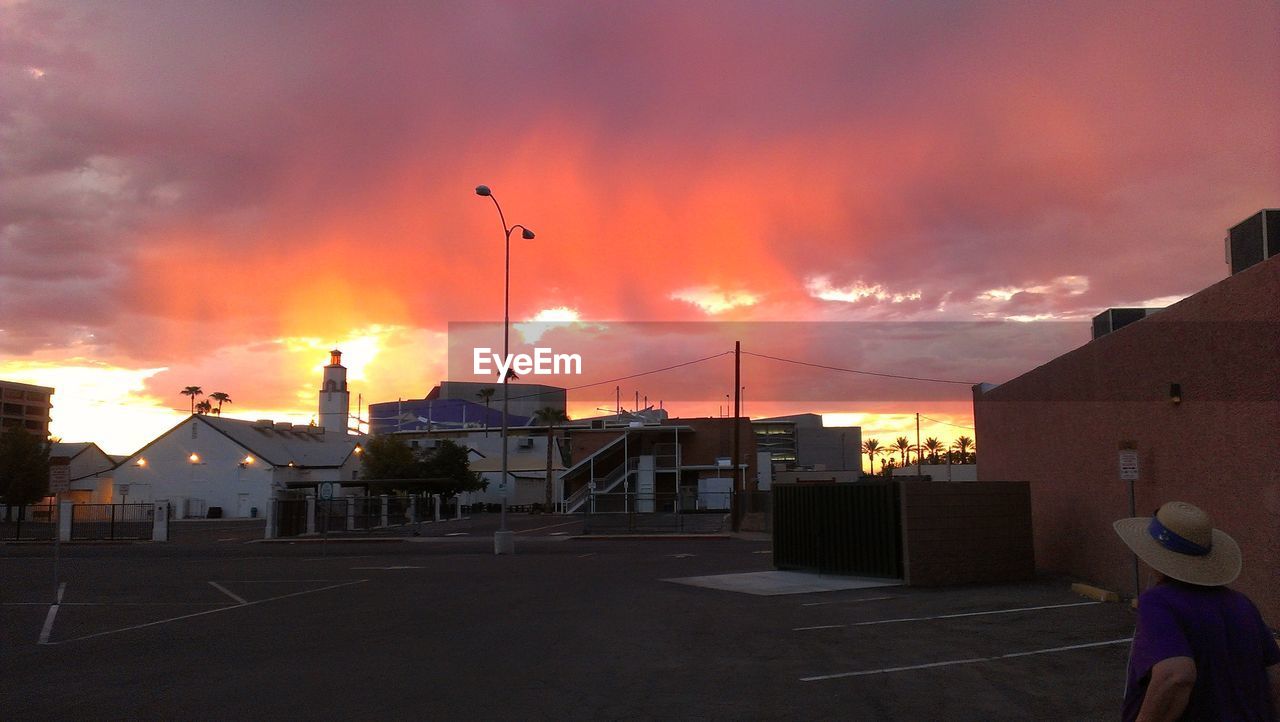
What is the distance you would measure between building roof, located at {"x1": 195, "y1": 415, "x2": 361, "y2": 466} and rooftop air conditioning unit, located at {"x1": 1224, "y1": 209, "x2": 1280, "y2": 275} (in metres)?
66.8

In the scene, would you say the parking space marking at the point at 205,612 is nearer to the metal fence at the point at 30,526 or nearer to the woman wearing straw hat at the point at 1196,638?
the woman wearing straw hat at the point at 1196,638

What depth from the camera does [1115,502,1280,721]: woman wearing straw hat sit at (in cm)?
332

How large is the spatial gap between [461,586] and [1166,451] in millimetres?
13417

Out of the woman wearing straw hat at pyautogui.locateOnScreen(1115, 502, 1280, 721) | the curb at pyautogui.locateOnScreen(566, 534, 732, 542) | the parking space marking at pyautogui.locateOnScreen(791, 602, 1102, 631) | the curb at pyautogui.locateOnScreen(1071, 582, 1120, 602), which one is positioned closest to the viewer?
the woman wearing straw hat at pyautogui.locateOnScreen(1115, 502, 1280, 721)

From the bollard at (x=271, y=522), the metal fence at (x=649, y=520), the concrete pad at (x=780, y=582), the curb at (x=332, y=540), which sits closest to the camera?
the concrete pad at (x=780, y=582)

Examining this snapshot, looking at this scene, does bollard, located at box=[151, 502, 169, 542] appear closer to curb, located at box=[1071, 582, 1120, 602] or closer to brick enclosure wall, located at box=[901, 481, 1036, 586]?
brick enclosure wall, located at box=[901, 481, 1036, 586]

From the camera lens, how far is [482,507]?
85875mm

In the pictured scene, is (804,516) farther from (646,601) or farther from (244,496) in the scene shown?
(244,496)

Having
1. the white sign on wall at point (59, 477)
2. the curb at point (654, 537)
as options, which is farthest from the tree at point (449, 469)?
the white sign on wall at point (59, 477)

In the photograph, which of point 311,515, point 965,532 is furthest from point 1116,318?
point 311,515

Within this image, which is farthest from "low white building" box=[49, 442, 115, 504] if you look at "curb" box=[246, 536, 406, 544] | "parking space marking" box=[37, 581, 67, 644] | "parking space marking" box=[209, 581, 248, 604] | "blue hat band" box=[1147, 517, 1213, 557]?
"blue hat band" box=[1147, 517, 1213, 557]

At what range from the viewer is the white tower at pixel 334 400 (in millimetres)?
91812

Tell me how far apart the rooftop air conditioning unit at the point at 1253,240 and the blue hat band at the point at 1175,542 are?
995cm

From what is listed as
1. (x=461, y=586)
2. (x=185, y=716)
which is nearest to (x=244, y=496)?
(x=461, y=586)
